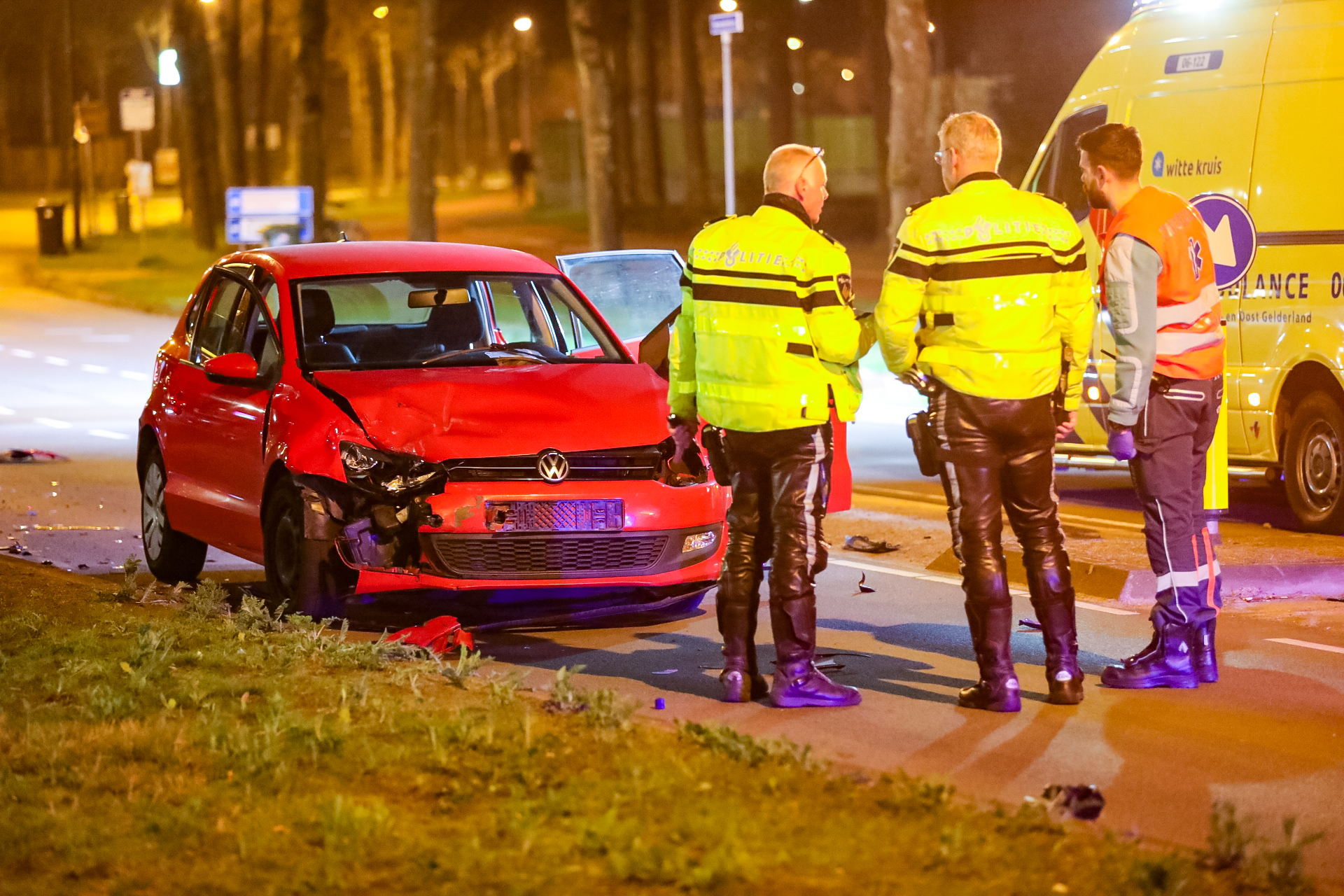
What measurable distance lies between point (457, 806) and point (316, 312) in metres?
4.11

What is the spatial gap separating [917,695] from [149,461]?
4.61 m

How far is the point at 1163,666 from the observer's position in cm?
689

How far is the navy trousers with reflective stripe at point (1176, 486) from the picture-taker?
6891mm

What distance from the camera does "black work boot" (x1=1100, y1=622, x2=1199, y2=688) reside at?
6.89 meters

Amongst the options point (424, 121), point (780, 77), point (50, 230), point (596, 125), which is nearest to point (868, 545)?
point (596, 125)

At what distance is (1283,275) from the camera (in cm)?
1049

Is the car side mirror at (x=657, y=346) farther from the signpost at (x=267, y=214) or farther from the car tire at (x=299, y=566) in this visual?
the signpost at (x=267, y=214)

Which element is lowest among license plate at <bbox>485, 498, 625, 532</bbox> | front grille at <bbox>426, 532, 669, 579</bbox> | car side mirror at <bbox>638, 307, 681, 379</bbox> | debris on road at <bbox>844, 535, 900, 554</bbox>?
debris on road at <bbox>844, 535, 900, 554</bbox>

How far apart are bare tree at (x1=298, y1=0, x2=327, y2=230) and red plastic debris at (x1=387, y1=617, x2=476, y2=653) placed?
80.9 feet

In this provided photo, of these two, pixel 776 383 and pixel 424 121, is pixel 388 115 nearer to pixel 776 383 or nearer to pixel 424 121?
pixel 424 121

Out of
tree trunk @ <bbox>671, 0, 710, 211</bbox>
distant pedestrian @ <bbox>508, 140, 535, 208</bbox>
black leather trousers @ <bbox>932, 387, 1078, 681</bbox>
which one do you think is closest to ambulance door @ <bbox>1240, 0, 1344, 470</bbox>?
black leather trousers @ <bbox>932, 387, 1078, 681</bbox>

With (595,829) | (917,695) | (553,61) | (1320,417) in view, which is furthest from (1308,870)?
(553,61)

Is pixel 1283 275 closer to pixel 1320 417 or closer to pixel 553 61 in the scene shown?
pixel 1320 417

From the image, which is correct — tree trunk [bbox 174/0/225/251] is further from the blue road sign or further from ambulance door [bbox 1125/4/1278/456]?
the blue road sign
